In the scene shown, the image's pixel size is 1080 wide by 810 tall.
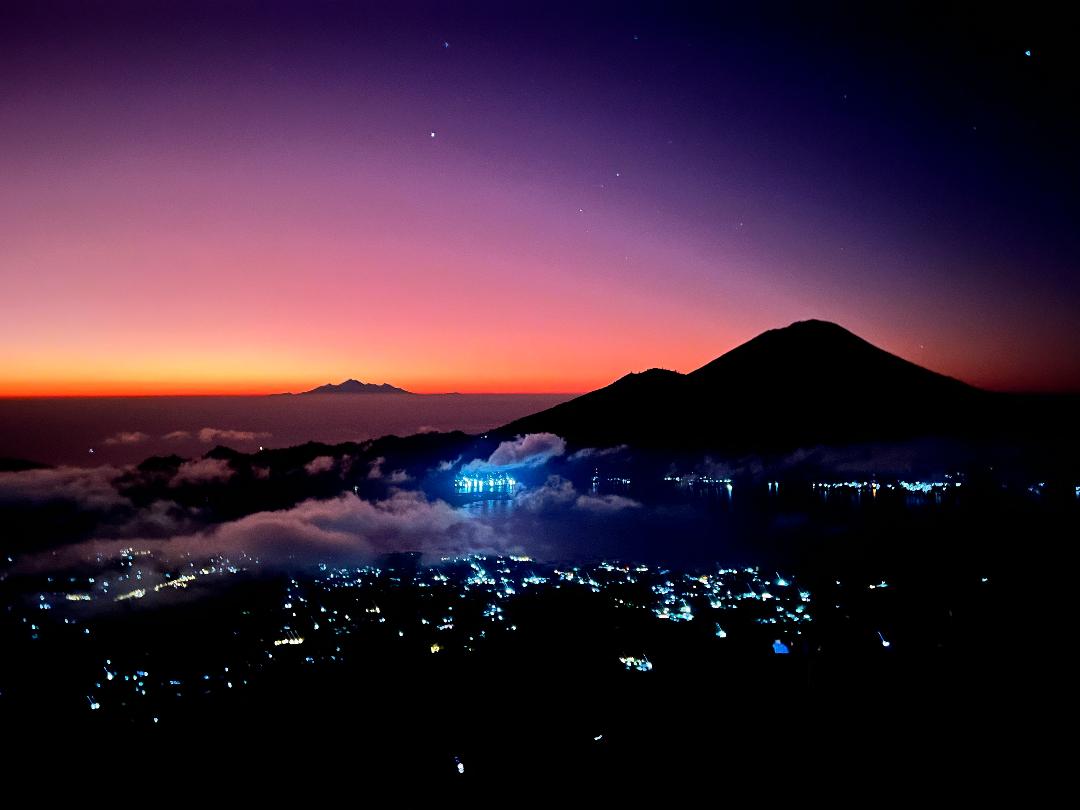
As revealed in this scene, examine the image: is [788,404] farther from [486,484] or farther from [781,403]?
[486,484]

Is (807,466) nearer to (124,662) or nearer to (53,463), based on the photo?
(124,662)

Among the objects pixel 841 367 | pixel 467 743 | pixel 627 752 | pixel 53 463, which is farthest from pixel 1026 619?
pixel 53 463

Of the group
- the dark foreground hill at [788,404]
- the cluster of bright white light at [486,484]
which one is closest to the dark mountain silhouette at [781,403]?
the dark foreground hill at [788,404]

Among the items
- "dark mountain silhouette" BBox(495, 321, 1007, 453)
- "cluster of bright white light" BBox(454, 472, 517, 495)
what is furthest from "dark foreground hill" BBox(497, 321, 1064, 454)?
"cluster of bright white light" BBox(454, 472, 517, 495)

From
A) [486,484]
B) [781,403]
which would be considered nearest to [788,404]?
[781,403]

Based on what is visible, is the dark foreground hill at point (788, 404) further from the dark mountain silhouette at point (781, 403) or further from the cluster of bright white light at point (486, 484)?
the cluster of bright white light at point (486, 484)
